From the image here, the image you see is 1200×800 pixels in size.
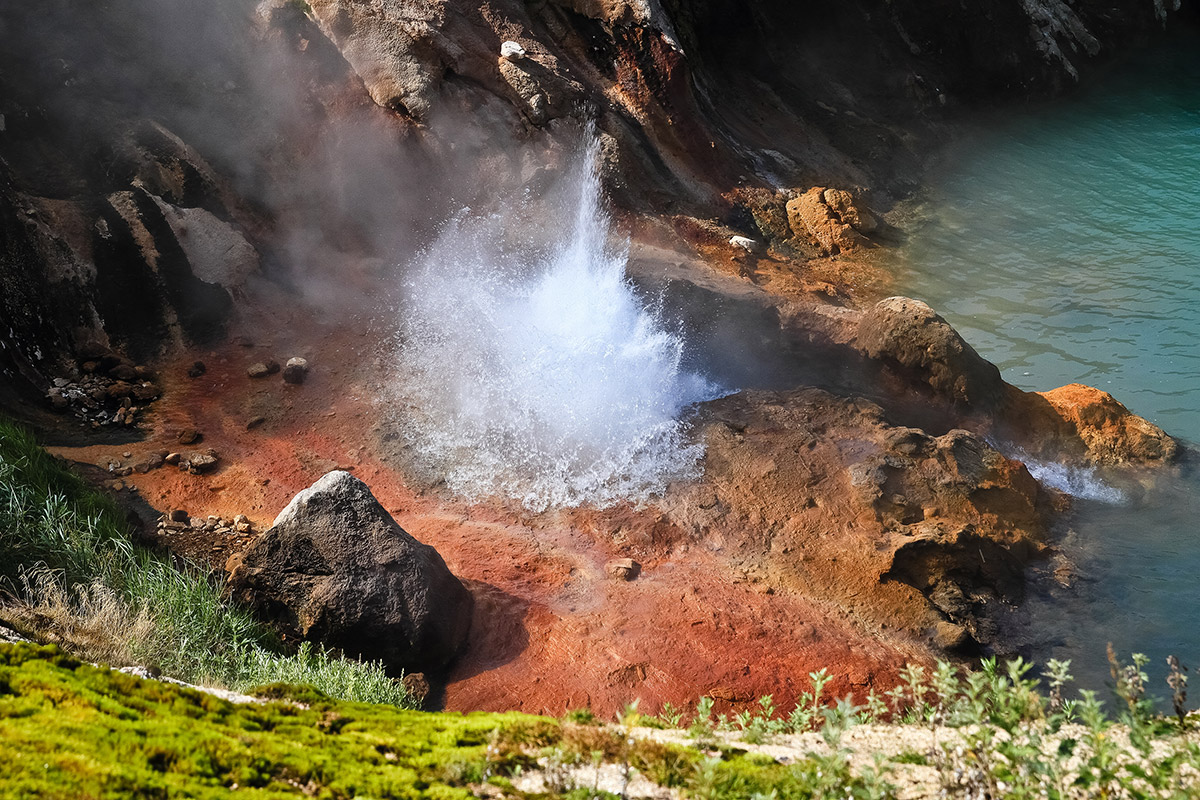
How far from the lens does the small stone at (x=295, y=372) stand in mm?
9406

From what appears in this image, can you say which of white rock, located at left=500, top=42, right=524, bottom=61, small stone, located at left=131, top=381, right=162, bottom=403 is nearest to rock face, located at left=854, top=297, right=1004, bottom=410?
white rock, located at left=500, top=42, right=524, bottom=61

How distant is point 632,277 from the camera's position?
1098 cm

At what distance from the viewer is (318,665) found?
541 cm

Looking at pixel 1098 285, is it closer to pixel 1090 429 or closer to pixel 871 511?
pixel 1090 429

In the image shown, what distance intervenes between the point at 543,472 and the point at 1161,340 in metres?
9.31

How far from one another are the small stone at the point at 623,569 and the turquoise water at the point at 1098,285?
10.9 feet

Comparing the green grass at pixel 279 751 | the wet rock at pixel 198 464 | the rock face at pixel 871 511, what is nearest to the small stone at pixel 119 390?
the wet rock at pixel 198 464

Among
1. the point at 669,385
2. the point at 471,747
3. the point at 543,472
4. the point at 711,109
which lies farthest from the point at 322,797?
the point at 711,109

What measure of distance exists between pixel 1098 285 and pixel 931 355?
19.7 feet

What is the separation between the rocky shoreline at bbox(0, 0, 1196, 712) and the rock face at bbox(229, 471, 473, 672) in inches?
10.0

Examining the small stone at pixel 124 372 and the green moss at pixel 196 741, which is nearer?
the green moss at pixel 196 741

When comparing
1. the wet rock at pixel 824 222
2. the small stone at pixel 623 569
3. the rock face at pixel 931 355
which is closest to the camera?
the small stone at pixel 623 569

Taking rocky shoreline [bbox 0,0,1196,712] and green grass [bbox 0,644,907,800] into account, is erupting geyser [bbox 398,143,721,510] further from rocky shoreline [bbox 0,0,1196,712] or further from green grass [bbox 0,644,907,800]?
green grass [bbox 0,644,907,800]

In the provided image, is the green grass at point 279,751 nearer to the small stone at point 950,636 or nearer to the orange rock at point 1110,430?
the small stone at point 950,636
